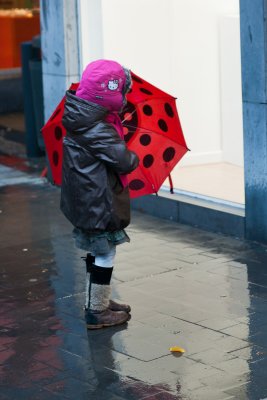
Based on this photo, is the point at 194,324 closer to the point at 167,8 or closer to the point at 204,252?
the point at 204,252

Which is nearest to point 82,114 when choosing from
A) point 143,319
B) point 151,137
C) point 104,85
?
point 104,85

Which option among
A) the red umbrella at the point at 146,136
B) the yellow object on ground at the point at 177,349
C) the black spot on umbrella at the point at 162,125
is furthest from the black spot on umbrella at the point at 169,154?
the yellow object on ground at the point at 177,349

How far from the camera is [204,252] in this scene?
908 centimetres

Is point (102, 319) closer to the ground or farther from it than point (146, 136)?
closer to the ground

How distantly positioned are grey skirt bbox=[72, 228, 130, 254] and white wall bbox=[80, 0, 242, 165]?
4.22 meters

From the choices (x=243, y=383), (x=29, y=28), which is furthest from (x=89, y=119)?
(x=29, y=28)

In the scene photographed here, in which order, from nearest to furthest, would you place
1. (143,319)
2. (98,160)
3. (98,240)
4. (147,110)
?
(98,160) < (98,240) < (143,319) < (147,110)

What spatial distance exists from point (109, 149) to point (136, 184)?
0.84 metres

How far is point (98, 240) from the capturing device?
702 centimetres

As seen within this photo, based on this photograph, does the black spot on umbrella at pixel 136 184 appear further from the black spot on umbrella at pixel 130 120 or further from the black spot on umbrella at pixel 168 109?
the black spot on umbrella at pixel 168 109

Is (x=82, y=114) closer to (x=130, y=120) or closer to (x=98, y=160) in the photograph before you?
(x=98, y=160)

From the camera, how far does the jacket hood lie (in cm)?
677

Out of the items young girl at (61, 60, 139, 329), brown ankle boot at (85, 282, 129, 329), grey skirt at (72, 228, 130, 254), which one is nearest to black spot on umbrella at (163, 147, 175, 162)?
young girl at (61, 60, 139, 329)

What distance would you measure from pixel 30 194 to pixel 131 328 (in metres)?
4.86
